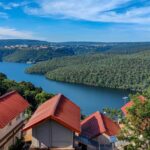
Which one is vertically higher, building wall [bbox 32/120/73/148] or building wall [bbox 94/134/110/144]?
building wall [bbox 32/120/73/148]

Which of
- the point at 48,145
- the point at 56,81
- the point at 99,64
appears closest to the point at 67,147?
the point at 48,145

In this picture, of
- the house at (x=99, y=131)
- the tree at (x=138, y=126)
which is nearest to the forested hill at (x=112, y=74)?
the house at (x=99, y=131)

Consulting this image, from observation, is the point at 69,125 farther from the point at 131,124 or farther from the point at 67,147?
the point at 131,124

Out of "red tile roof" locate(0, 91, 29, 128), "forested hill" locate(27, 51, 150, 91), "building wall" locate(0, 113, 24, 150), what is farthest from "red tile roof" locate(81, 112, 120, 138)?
"forested hill" locate(27, 51, 150, 91)

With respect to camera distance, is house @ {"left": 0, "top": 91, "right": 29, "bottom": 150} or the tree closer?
the tree

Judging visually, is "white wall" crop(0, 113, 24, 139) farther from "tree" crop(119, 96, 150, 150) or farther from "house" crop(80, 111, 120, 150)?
"tree" crop(119, 96, 150, 150)

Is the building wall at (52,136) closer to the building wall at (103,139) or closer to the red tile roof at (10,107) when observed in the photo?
the red tile roof at (10,107)

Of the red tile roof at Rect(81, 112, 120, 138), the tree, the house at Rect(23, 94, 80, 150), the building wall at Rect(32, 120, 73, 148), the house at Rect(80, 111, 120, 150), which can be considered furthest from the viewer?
the red tile roof at Rect(81, 112, 120, 138)
